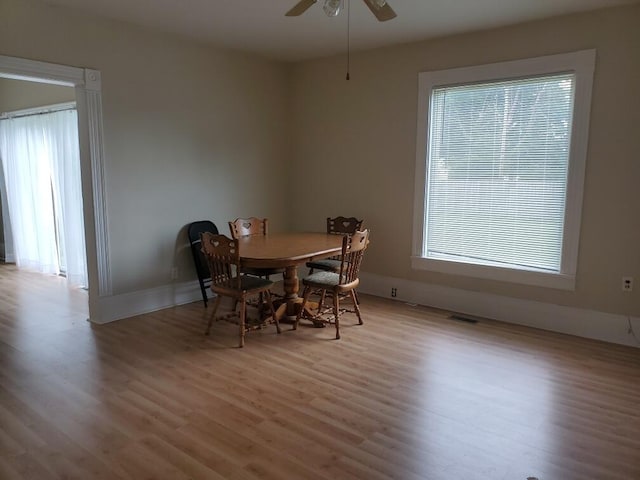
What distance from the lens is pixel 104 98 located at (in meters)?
3.89

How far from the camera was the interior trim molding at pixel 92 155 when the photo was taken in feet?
11.9

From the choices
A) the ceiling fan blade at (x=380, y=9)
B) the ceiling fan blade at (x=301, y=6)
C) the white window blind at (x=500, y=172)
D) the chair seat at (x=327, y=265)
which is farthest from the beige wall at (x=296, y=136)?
the ceiling fan blade at (x=301, y=6)

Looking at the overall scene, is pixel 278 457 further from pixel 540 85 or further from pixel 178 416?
pixel 540 85

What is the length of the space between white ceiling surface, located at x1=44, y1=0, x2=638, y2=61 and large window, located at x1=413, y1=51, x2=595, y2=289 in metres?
0.39

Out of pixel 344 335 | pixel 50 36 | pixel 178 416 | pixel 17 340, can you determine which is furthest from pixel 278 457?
pixel 50 36

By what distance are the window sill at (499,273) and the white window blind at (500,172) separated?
0.06 m

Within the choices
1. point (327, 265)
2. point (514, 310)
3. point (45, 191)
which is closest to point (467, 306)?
point (514, 310)

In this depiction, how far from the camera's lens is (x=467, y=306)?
4.41 m

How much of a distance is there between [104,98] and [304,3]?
215cm

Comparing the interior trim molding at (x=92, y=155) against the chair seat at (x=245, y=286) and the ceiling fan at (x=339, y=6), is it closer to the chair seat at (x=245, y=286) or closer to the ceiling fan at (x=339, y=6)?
the chair seat at (x=245, y=286)

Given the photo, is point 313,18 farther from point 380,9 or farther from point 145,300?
point 145,300

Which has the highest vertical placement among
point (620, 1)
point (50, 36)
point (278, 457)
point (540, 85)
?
point (620, 1)

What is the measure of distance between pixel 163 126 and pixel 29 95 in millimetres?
2680

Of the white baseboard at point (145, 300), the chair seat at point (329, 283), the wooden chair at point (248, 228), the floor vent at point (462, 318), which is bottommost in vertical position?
the floor vent at point (462, 318)
